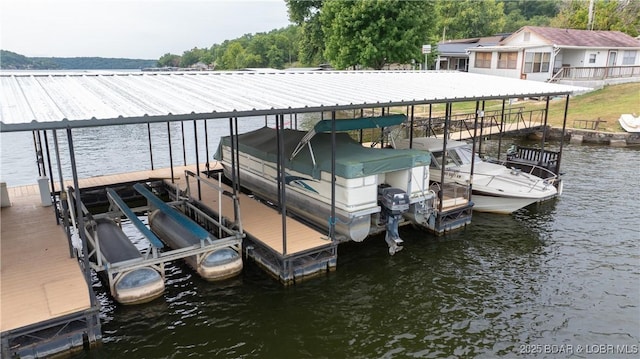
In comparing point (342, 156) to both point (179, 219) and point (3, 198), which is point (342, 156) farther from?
point (3, 198)

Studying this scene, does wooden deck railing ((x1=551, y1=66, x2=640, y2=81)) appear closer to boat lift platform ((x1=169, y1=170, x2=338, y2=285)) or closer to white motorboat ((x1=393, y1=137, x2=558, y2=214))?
white motorboat ((x1=393, y1=137, x2=558, y2=214))

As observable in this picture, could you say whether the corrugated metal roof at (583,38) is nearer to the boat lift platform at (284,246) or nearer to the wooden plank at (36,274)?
the boat lift platform at (284,246)

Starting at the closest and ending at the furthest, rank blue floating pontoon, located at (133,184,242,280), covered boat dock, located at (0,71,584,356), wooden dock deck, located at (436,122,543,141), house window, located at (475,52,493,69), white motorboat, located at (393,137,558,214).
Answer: covered boat dock, located at (0,71,584,356)
blue floating pontoon, located at (133,184,242,280)
white motorboat, located at (393,137,558,214)
wooden dock deck, located at (436,122,543,141)
house window, located at (475,52,493,69)

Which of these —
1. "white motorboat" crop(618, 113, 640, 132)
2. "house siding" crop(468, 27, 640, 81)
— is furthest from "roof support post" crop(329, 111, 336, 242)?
"house siding" crop(468, 27, 640, 81)

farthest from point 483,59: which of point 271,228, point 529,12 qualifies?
point 529,12

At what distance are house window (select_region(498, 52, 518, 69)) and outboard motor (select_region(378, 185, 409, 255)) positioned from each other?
3373cm

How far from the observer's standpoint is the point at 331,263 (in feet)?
38.4

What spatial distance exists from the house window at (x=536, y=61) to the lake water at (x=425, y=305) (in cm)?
2824

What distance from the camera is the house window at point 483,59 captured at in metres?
43.1

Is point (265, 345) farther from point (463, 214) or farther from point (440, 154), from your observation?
point (440, 154)

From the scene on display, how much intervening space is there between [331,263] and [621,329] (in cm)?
665

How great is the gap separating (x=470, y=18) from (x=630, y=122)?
174ft

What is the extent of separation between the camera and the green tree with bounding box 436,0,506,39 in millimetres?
74875

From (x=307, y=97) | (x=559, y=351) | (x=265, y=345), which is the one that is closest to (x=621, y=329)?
(x=559, y=351)
